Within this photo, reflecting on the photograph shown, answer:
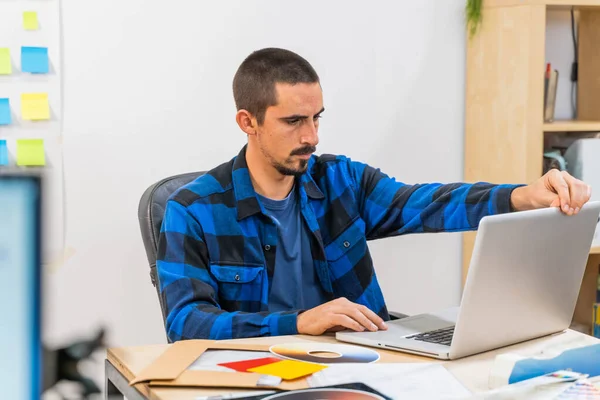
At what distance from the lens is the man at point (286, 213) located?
1.71 metres

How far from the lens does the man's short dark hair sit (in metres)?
1.89

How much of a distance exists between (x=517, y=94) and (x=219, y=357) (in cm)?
171

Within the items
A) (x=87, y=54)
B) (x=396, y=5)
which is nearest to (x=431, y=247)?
(x=396, y=5)

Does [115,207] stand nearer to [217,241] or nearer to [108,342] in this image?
[217,241]

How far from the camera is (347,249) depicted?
1.95 m

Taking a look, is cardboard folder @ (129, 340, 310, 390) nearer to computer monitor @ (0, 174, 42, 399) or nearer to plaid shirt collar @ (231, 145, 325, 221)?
plaid shirt collar @ (231, 145, 325, 221)

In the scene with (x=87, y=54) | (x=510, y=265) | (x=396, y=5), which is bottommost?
(x=510, y=265)

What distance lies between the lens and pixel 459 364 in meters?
1.32

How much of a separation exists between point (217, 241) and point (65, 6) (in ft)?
3.43

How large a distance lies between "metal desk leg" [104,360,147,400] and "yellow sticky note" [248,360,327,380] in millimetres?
182

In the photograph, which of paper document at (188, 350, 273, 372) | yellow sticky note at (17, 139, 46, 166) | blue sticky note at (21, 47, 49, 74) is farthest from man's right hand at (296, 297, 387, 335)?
blue sticky note at (21, 47, 49, 74)

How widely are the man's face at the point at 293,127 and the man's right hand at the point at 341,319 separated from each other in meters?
0.47

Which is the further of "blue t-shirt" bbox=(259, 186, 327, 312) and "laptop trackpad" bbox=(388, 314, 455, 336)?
"blue t-shirt" bbox=(259, 186, 327, 312)

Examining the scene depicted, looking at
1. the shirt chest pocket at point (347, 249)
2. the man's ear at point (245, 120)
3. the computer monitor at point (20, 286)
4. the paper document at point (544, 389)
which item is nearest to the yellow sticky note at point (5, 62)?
the man's ear at point (245, 120)
